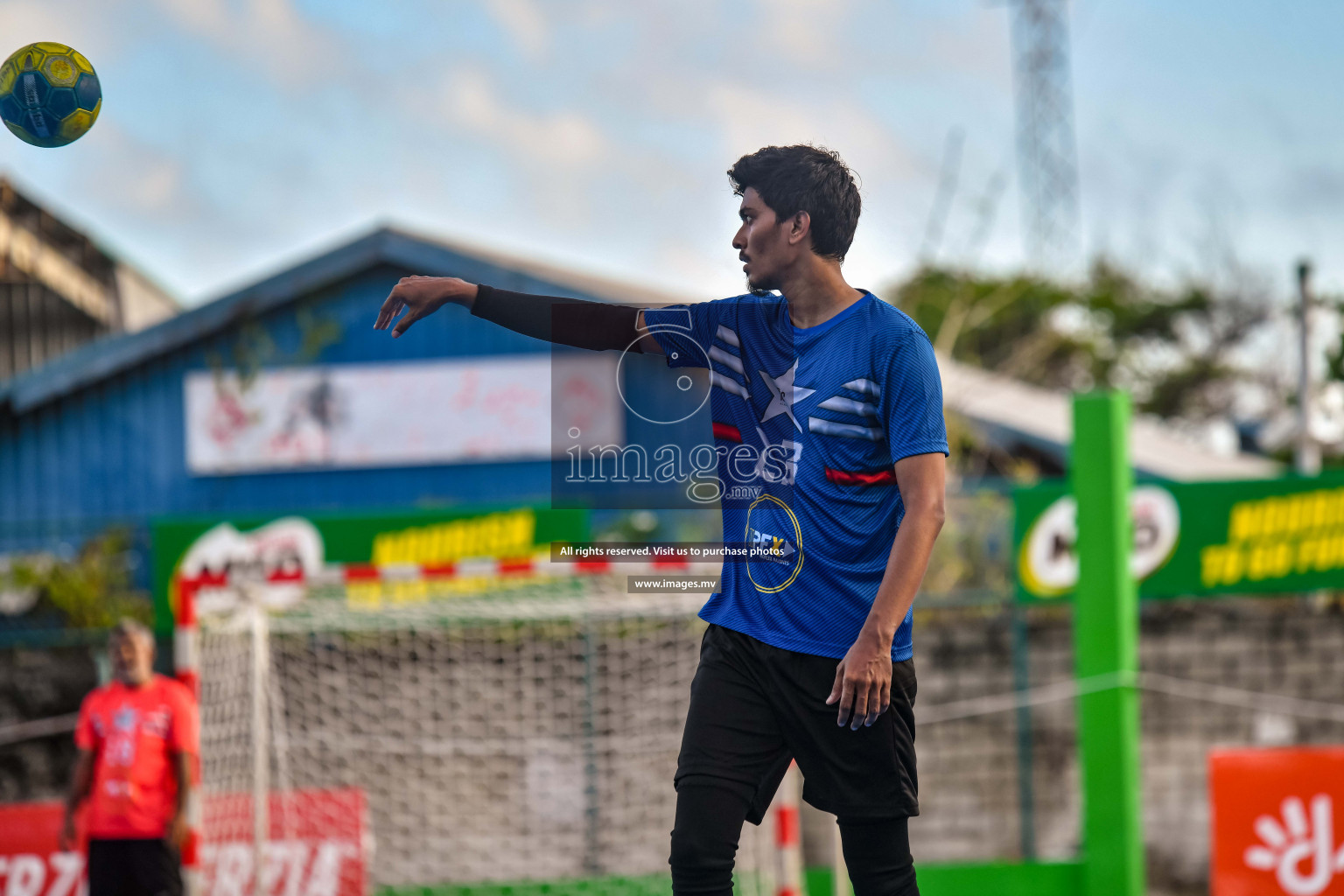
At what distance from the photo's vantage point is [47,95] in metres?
3.16

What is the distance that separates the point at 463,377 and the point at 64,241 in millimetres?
8727

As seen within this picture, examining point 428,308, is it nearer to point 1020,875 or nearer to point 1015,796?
point 1020,875

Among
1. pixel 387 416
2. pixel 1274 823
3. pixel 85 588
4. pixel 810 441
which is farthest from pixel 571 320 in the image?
pixel 387 416

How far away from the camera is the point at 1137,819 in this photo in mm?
7422

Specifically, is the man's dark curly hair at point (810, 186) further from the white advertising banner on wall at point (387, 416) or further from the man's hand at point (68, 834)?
the white advertising banner on wall at point (387, 416)

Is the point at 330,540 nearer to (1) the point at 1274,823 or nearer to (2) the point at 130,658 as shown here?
(2) the point at 130,658

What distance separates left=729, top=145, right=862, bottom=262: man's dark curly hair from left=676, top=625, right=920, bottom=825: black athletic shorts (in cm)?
89

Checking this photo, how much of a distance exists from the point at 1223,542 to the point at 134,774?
25.2 ft

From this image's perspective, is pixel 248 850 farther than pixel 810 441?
Yes

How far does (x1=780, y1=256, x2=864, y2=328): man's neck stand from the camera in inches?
111

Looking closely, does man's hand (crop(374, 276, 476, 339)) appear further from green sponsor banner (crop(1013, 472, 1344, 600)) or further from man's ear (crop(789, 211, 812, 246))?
green sponsor banner (crop(1013, 472, 1344, 600))

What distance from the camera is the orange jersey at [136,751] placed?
7.05m

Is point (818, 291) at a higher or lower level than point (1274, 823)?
higher

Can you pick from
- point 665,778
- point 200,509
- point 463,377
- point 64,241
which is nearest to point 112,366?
point 200,509
